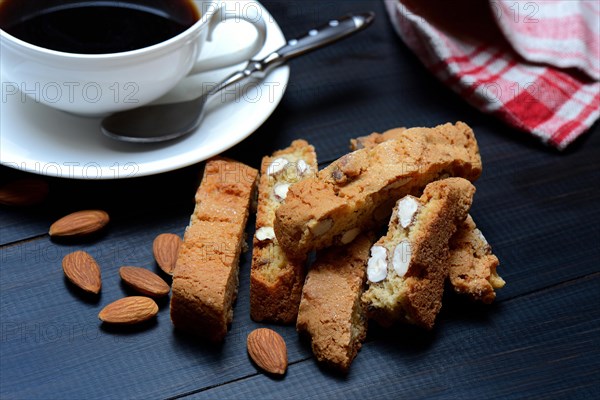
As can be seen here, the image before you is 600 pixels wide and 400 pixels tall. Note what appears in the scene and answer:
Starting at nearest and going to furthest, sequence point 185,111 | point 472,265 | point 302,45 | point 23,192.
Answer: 1. point 472,265
2. point 23,192
3. point 185,111
4. point 302,45

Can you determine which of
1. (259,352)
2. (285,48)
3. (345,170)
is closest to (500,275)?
(345,170)

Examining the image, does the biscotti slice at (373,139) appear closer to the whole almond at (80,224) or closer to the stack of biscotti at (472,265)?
the stack of biscotti at (472,265)

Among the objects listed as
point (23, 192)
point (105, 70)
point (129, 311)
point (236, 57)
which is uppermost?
point (105, 70)

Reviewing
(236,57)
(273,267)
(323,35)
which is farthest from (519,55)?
Result: (273,267)

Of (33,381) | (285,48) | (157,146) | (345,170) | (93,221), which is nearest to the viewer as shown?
(33,381)

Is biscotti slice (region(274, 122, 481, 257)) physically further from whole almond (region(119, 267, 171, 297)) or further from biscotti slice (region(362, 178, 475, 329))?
whole almond (region(119, 267, 171, 297))

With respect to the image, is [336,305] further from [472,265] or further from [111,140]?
[111,140]

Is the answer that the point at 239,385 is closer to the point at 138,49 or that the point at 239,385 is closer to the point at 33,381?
the point at 33,381
